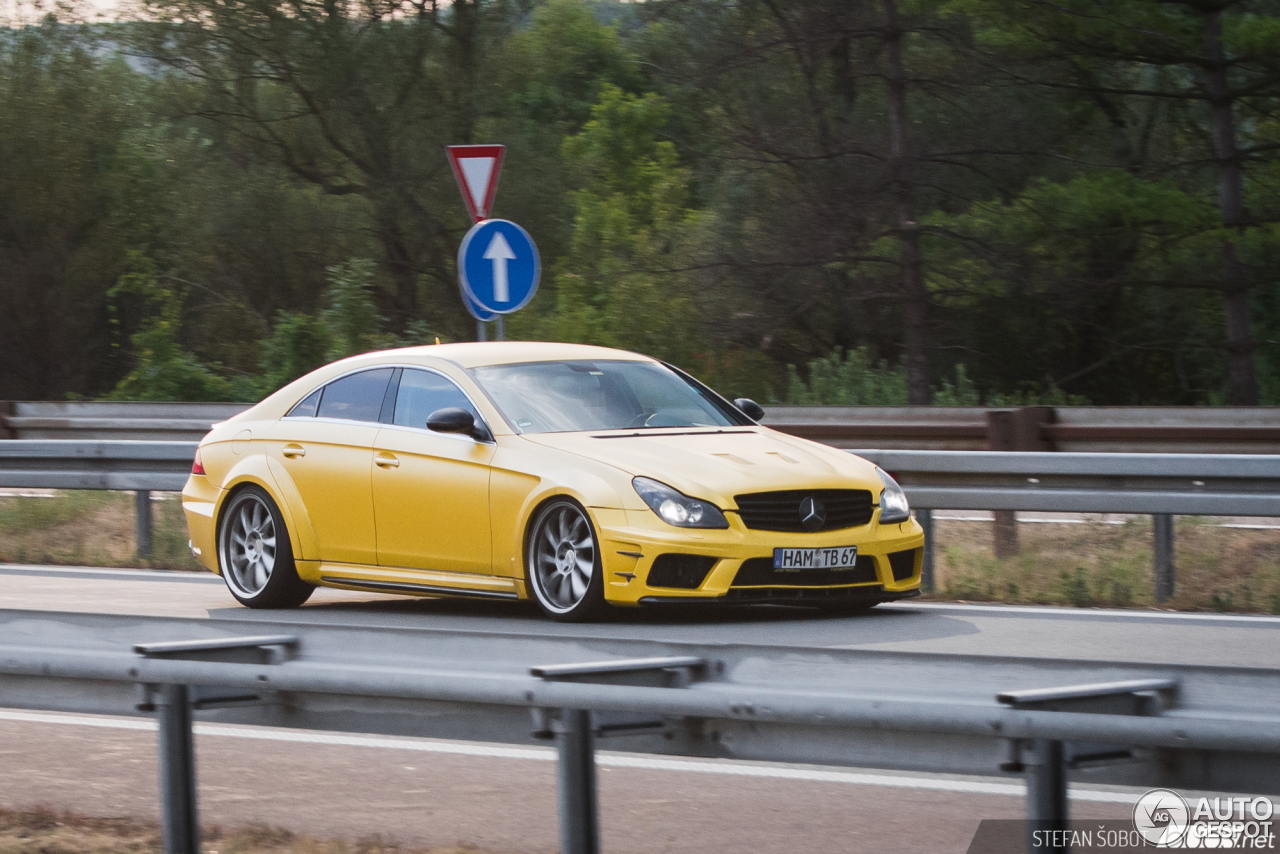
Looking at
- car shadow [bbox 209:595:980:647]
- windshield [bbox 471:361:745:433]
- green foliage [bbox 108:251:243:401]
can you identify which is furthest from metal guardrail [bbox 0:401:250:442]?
windshield [bbox 471:361:745:433]

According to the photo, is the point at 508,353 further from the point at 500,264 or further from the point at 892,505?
the point at 500,264

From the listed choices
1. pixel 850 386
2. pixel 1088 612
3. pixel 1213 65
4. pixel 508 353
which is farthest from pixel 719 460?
pixel 1213 65

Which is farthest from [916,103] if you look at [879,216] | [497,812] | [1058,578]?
[497,812]

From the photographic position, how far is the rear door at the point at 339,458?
9.88m

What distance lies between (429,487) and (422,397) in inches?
24.9

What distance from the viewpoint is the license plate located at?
341 inches

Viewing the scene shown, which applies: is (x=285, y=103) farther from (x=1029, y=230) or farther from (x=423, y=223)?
(x=1029, y=230)

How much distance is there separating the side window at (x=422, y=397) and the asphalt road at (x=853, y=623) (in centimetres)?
109

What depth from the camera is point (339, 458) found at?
1002 centimetres

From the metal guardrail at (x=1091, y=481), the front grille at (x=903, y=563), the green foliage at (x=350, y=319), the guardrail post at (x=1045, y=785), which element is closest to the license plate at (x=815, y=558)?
the front grille at (x=903, y=563)

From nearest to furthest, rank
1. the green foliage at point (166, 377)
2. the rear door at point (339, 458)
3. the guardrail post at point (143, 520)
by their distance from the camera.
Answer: the rear door at point (339, 458)
the guardrail post at point (143, 520)
the green foliage at point (166, 377)

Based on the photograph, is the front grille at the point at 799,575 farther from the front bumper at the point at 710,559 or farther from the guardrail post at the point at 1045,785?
the guardrail post at the point at 1045,785

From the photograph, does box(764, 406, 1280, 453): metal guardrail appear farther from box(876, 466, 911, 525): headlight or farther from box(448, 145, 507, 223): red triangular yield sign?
box(876, 466, 911, 525): headlight

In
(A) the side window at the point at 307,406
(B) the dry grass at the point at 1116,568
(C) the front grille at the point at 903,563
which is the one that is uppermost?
(A) the side window at the point at 307,406
